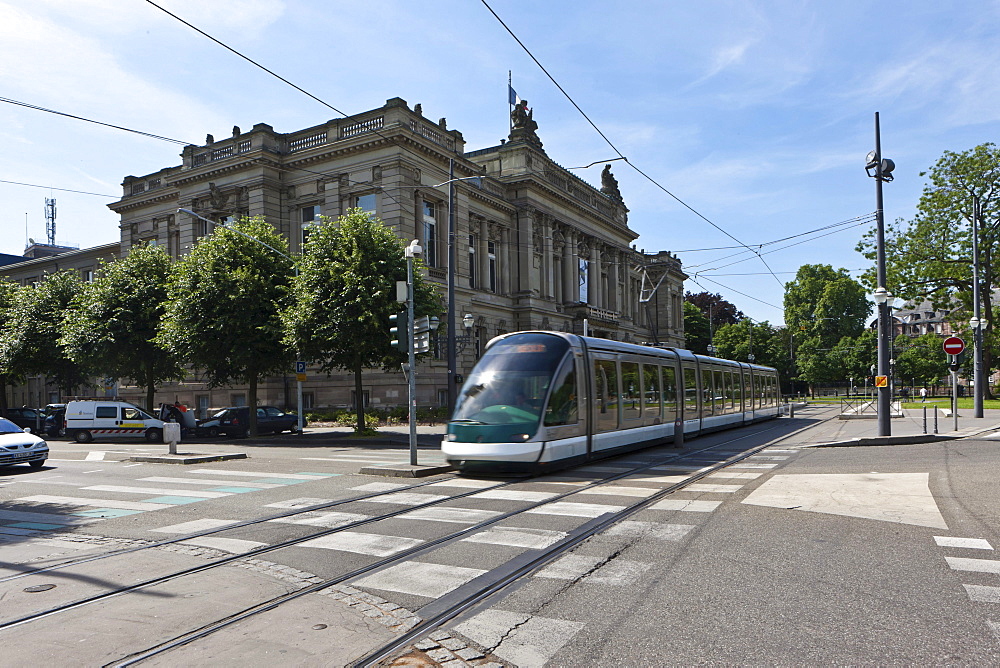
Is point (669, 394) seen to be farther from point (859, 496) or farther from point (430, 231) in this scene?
point (430, 231)

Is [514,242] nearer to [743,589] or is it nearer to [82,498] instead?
[82,498]

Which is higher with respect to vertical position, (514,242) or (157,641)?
(514,242)

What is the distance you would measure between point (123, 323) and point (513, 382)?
1078 inches

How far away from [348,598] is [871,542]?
5.37 metres

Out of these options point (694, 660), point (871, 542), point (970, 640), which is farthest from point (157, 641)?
point (871, 542)

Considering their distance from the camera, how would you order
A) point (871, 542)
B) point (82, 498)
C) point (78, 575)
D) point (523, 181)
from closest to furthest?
point (78, 575) → point (871, 542) → point (82, 498) → point (523, 181)

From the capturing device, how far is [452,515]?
9930 mm

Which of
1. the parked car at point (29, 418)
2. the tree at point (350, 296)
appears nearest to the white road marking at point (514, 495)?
the tree at point (350, 296)

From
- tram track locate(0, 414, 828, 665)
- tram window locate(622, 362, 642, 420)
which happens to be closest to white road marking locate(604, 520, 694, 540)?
tram track locate(0, 414, 828, 665)

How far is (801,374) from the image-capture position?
8319 cm

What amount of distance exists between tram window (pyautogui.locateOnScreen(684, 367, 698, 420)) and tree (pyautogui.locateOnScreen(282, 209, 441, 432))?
10398 millimetres

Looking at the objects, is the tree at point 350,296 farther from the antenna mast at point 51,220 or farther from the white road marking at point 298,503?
the antenna mast at point 51,220

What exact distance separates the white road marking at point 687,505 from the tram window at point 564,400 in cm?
367

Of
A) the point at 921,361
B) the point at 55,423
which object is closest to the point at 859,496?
the point at 55,423
